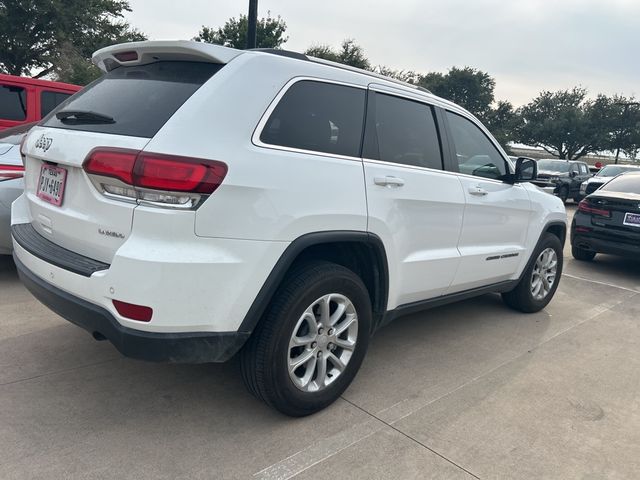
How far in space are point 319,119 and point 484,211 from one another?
5.67 ft

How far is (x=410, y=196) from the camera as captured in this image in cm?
312

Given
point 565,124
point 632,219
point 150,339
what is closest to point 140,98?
point 150,339

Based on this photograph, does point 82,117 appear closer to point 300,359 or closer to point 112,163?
point 112,163

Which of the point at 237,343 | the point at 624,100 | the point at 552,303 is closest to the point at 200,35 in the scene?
the point at 552,303

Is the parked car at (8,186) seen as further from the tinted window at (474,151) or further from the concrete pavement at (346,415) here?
the tinted window at (474,151)

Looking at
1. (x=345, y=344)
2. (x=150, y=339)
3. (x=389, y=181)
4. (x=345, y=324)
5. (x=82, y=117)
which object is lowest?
(x=345, y=344)

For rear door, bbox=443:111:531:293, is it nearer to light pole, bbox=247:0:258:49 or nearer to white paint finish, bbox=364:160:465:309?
white paint finish, bbox=364:160:465:309

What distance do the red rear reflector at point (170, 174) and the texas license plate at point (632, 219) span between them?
641 cm

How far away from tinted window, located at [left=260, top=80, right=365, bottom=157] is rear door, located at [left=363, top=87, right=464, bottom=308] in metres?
0.12

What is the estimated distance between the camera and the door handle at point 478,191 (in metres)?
3.71

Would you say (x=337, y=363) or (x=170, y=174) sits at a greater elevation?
(x=170, y=174)

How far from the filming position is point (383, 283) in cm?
310

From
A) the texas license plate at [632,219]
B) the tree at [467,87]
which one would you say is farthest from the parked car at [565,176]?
the tree at [467,87]

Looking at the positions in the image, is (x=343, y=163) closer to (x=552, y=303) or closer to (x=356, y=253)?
(x=356, y=253)
